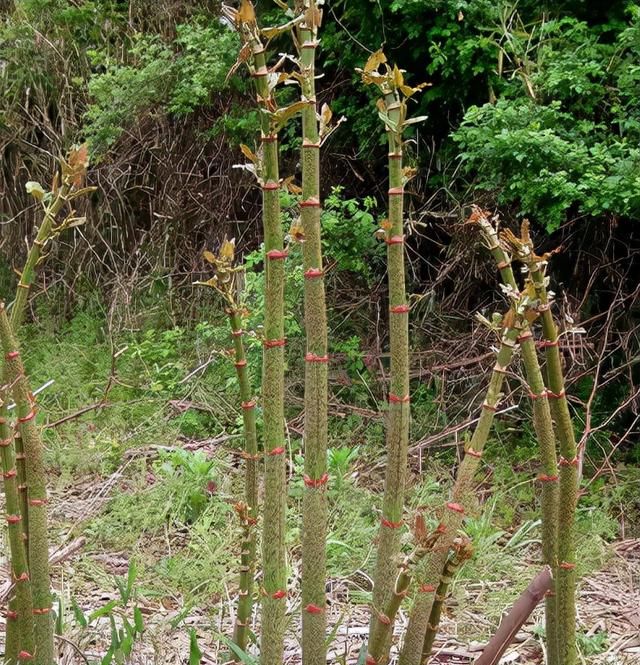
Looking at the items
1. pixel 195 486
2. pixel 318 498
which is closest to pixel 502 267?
pixel 318 498

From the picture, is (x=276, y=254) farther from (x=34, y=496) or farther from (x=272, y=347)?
(x=34, y=496)

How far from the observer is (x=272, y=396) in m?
0.99

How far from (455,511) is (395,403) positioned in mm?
194

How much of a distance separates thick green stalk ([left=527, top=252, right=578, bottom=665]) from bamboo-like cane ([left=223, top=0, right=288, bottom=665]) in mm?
367

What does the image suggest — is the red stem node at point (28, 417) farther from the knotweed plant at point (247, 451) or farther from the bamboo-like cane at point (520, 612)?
the bamboo-like cane at point (520, 612)

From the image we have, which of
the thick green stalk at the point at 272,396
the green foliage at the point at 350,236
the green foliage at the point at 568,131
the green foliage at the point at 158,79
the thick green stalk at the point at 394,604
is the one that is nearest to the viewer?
the thick green stalk at the point at 394,604

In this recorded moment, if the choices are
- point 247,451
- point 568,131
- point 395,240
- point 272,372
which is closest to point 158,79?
point 568,131

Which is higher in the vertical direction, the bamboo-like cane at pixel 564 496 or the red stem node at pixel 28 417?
the red stem node at pixel 28 417

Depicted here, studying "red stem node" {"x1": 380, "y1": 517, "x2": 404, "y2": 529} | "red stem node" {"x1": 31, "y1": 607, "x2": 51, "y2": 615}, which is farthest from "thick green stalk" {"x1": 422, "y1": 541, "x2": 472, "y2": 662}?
"red stem node" {"x1": 31, "y1": 607, "x2": 51, "y2": 615}

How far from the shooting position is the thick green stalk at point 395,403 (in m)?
1.07

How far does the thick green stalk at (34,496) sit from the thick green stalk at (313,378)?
382 mm

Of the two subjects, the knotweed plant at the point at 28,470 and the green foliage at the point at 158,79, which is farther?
the green foliage at the point at 158,79

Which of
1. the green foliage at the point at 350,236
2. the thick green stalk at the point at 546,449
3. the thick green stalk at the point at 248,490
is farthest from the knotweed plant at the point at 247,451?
the green foliage at the point at 350,236

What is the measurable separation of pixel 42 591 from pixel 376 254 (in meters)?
3.13
